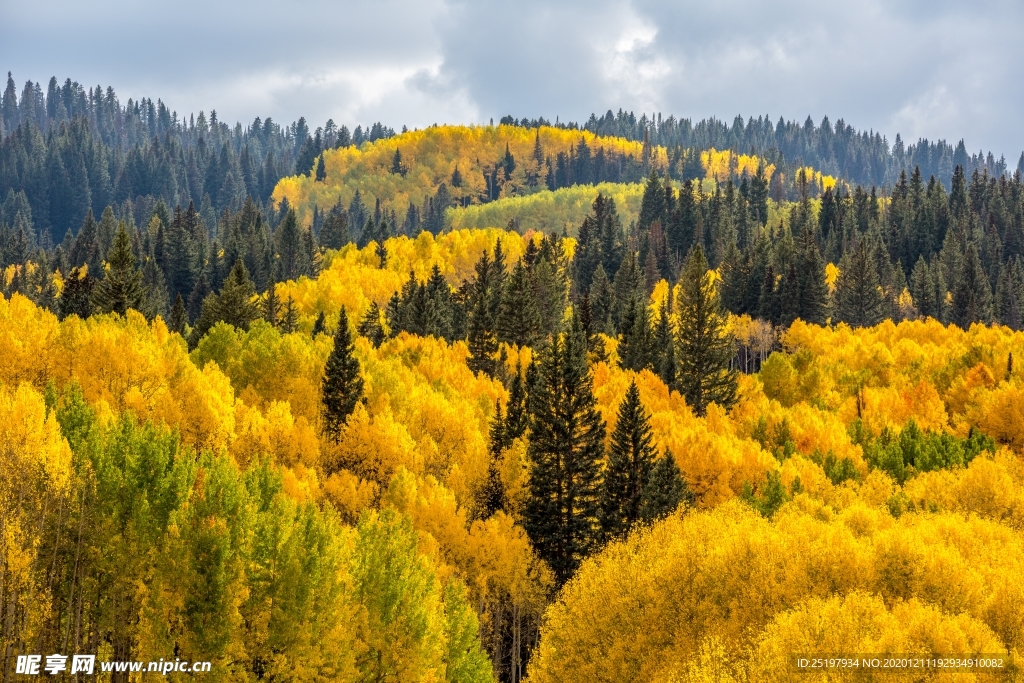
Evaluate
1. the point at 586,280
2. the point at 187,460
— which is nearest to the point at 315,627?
the point at 187,460

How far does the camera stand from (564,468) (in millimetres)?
75938

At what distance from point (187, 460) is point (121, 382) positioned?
116 ft

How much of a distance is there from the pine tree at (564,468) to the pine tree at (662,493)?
3.77 m

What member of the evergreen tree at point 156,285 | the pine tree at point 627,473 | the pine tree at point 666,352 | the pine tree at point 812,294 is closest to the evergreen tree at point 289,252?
the evergreen tree at point 156,285

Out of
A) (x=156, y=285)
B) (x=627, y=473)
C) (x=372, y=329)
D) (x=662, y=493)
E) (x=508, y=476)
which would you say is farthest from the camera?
(x=156, y=285)

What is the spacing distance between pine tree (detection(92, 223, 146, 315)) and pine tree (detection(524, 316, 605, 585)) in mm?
51501

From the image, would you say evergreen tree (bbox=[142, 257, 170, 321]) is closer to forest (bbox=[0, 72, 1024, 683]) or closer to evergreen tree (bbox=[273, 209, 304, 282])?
forest (bbox=[0, 72, 1024, 683])

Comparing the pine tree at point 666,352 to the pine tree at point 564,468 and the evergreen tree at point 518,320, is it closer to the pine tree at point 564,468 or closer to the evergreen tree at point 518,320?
the evergreen tree at point 518,320

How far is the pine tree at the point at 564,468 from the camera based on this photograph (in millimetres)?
73625

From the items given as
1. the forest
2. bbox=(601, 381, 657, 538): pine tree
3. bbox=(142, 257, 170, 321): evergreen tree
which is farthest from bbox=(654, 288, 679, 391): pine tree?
bbox=(142, 257, 170, 321): evergreen tree

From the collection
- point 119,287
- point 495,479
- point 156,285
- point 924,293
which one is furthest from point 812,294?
point 119,287

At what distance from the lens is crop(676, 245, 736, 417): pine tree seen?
391ft

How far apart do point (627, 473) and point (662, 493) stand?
130 inches

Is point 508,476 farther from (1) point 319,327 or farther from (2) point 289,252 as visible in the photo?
(2) point 289,252
